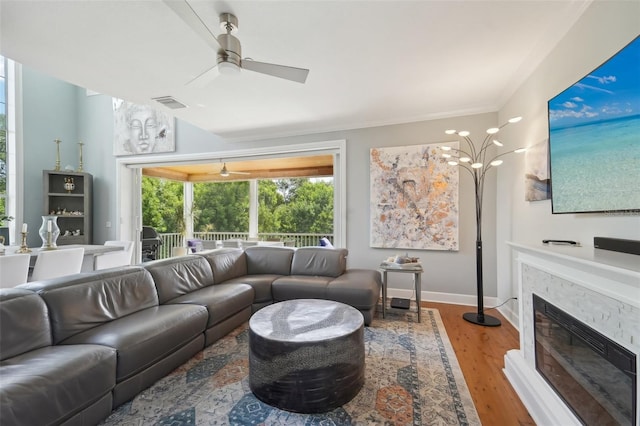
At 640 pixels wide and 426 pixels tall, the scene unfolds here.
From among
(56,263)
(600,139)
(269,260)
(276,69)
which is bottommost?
(269,260)

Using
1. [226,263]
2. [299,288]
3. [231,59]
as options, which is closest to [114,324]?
[226,263]

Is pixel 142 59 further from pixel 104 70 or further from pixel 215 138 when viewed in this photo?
pixel 215 138

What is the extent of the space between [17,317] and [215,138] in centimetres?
418

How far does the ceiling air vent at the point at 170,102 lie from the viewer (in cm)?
346

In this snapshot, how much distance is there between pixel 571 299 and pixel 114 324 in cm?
286

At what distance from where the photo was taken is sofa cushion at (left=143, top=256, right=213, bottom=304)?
8.62ft

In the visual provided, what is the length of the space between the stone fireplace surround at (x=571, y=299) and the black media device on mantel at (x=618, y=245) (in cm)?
4

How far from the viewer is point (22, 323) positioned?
5.18 feet

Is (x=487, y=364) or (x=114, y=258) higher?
(x=114, y=258)

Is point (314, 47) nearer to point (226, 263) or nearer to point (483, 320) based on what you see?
point (226, 263)

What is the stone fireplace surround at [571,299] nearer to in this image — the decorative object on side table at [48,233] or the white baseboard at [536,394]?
the white baseboard at [536,394]

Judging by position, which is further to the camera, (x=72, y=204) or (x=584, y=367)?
(x=72, y=204)

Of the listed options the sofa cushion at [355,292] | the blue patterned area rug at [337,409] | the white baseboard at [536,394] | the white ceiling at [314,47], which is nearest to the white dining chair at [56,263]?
the white ceiling at [314,47]

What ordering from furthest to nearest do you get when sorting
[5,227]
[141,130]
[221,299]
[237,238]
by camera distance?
[237,238] → [141,130] → [5,227] → [221,299]
